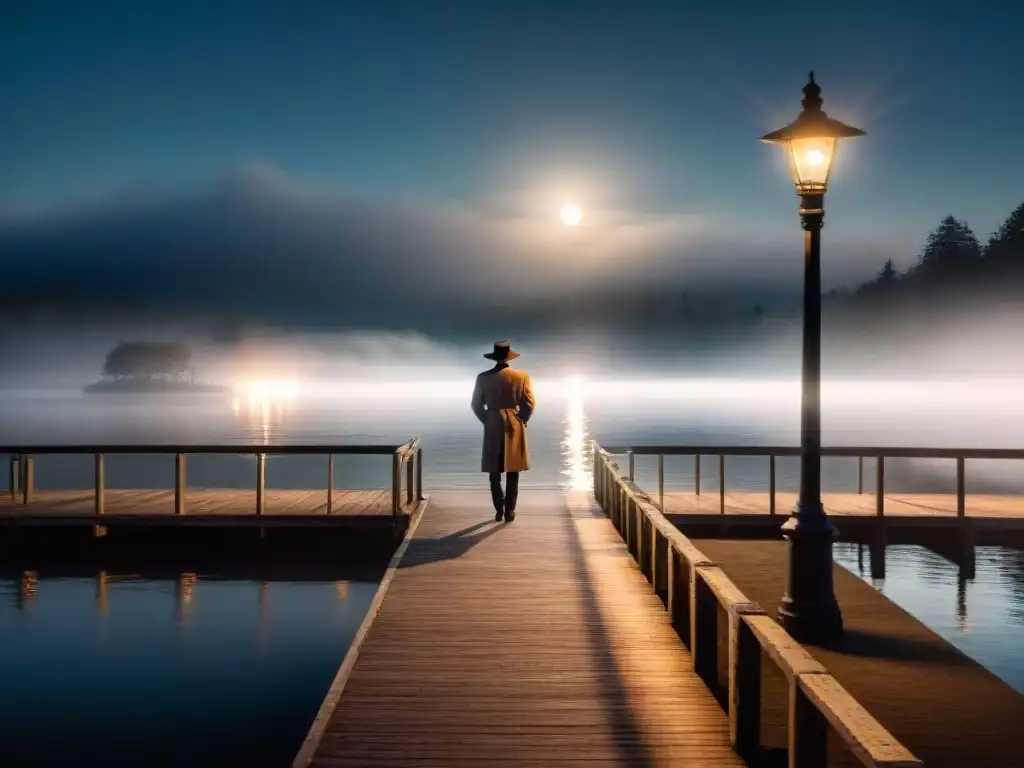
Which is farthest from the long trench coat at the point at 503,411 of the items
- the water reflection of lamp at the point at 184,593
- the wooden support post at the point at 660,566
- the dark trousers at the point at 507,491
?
the water reflection of lamp at the point at 184,593

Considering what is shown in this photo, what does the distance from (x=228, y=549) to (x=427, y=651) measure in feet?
38.8

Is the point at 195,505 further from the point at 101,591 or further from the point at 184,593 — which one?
the point at 101,591

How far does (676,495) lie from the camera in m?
20.2

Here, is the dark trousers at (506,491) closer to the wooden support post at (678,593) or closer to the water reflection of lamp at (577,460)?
the wooden support post at (678,593)

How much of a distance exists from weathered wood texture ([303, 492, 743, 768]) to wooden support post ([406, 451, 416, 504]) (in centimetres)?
518

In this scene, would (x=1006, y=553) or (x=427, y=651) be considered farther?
(x=1006, y=553)

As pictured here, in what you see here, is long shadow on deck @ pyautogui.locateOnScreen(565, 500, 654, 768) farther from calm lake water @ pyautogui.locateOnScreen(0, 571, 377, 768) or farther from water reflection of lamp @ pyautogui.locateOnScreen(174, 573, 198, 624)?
water reflection of lamp @ pyautogui.locateOnScreen(174, 573, 198, 624)

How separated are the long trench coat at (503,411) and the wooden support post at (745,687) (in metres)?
7.25

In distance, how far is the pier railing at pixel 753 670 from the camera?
148 inches

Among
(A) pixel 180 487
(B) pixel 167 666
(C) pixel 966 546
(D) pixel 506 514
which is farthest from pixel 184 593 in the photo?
(C) pixel 966 546

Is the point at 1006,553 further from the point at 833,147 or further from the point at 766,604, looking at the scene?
the point at 833,147

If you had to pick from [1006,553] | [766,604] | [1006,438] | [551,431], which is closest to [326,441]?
[551,431]

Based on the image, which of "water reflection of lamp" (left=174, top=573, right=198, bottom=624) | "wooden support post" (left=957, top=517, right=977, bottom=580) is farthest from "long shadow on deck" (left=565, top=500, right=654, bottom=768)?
"wooden support post" (left=957, top=517, right=977, bottom=580)

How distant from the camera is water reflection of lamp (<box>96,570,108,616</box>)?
15888mm
